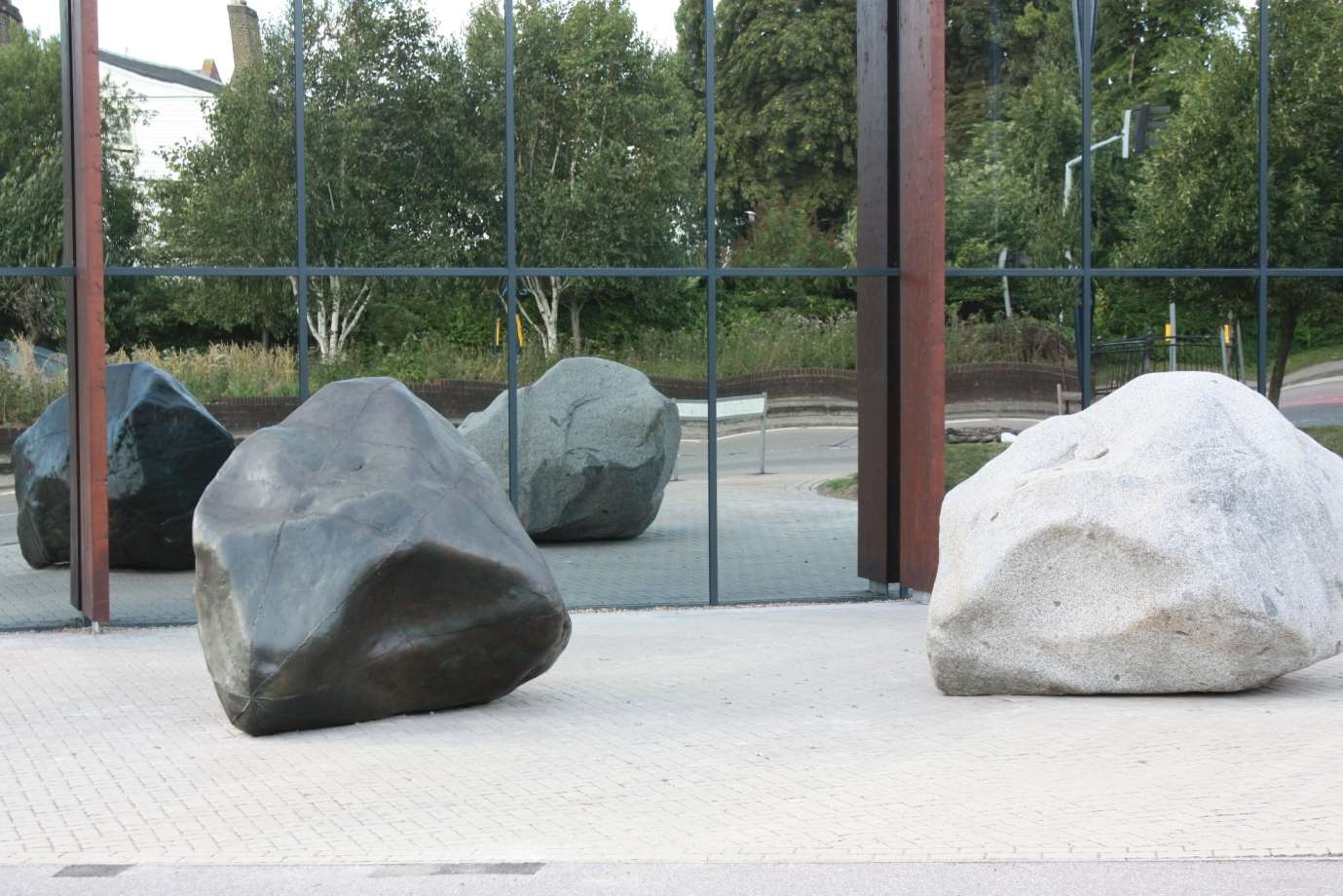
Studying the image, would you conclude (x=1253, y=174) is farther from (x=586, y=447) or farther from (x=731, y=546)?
(x=586, y=447)

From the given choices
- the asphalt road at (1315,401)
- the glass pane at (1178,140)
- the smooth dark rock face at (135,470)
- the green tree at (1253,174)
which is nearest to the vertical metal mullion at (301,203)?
the smooth dark rock face at (135,470)

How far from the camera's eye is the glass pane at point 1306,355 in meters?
13.4

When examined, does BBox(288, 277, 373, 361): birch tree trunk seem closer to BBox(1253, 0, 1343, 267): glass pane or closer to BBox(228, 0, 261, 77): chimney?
BBox(228, 0, 261, 77): chimney

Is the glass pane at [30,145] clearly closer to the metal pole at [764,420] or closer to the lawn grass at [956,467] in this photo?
the metal pole at [764,420]

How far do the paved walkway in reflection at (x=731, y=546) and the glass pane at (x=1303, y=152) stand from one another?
4.17m

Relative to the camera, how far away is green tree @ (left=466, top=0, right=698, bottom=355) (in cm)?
1234

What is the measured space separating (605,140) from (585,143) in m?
0.19

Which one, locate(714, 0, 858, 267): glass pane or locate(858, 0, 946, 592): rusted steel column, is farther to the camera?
locate(714, 0, 858, 267): glass pane

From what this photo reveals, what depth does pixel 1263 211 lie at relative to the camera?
43.9ft

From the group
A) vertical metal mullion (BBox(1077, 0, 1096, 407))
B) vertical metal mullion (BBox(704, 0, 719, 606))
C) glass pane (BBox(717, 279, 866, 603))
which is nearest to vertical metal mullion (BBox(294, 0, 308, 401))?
vertical metal mullion (BBox(704, 0, 719, 606))

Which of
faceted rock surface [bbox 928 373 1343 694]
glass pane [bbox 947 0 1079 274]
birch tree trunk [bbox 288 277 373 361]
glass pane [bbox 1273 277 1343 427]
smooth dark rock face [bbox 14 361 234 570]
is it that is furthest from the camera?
glass pane [bbox 1273 277 1343 427]

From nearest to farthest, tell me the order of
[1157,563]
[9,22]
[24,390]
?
[1157,563]
[24,390]
[9,22]

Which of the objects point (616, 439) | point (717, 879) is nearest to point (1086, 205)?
point (616, 439)

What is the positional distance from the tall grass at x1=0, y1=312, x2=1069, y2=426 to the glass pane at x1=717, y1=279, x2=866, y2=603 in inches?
0.6
